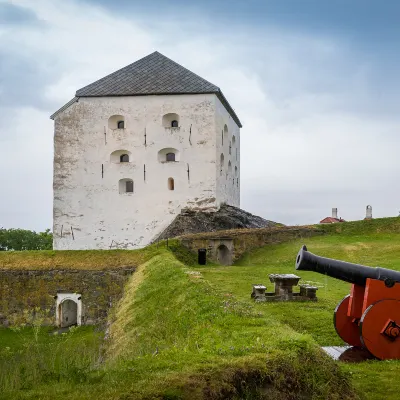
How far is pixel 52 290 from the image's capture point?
20.2 meters

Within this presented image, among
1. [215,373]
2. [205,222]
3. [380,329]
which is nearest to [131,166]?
[205,222]

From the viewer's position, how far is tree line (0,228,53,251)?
48781 millimetres

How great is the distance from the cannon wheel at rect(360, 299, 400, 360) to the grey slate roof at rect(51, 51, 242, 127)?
925 inches

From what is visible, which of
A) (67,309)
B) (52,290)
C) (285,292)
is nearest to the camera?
(285,292)

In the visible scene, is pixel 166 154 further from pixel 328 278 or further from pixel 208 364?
pixel 208 364

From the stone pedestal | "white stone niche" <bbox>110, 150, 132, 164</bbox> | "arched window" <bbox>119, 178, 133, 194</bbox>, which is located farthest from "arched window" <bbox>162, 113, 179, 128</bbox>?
the stone pedestal

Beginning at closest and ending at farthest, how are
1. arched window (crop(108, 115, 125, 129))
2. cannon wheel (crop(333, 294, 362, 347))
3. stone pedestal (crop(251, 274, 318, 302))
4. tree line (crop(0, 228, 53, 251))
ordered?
cannon wheel (crop(333, 294, 362, 347)) < stone pedestal (crop(251, 274, 318, 302)) < arched window (crop(108, 115, 125, 129)) < tree line (crop(0, 228, 53, 251))

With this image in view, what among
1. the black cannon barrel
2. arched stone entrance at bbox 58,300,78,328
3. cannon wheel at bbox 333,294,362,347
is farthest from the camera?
arched stone entrance at bbox 58,300,78,328

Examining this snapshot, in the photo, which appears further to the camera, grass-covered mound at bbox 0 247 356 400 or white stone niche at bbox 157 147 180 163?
white stone niche at bbox 157 147 180 163

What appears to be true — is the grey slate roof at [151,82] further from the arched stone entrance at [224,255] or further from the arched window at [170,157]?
the arched stone entrance at [224,255]

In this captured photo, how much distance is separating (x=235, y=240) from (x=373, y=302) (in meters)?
16.4

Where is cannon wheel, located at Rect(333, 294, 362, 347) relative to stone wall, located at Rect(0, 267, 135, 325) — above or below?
above

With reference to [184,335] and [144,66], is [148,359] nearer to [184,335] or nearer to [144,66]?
[184,335]

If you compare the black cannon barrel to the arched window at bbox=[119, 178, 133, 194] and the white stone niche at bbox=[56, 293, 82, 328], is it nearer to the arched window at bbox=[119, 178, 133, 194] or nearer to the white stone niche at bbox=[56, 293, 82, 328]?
the white stone niche at bbox=[56, 293, 82, 328]
